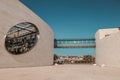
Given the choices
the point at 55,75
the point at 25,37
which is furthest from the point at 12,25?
the point at 55,75

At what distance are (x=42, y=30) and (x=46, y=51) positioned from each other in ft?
20.0

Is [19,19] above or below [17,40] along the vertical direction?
above

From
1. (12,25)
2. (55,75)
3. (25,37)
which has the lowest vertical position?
(55,75)

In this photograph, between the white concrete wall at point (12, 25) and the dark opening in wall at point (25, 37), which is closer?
the white concrete wall at point (12, 25)

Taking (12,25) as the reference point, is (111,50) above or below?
below

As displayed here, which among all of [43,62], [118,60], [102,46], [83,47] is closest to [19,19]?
[43,62]

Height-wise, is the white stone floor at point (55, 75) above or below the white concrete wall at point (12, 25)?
below

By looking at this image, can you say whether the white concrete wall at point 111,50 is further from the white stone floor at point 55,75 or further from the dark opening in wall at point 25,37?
the white stone floor at point 55,75

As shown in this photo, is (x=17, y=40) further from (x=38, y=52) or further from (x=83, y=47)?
(x=83, y=47)

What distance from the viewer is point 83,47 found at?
5609 cm

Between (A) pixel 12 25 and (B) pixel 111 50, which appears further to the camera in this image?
(B) pixel 111 50

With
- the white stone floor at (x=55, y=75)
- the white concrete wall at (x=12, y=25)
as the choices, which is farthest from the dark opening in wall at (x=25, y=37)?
the white stone floor at (x=55, y=75)

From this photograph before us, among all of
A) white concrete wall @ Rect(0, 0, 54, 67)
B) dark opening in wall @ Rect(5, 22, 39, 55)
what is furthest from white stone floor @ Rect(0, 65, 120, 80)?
dark opening in wall @ Rect(5, 22, 39, 55)

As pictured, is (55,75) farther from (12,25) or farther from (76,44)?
(76,44)
